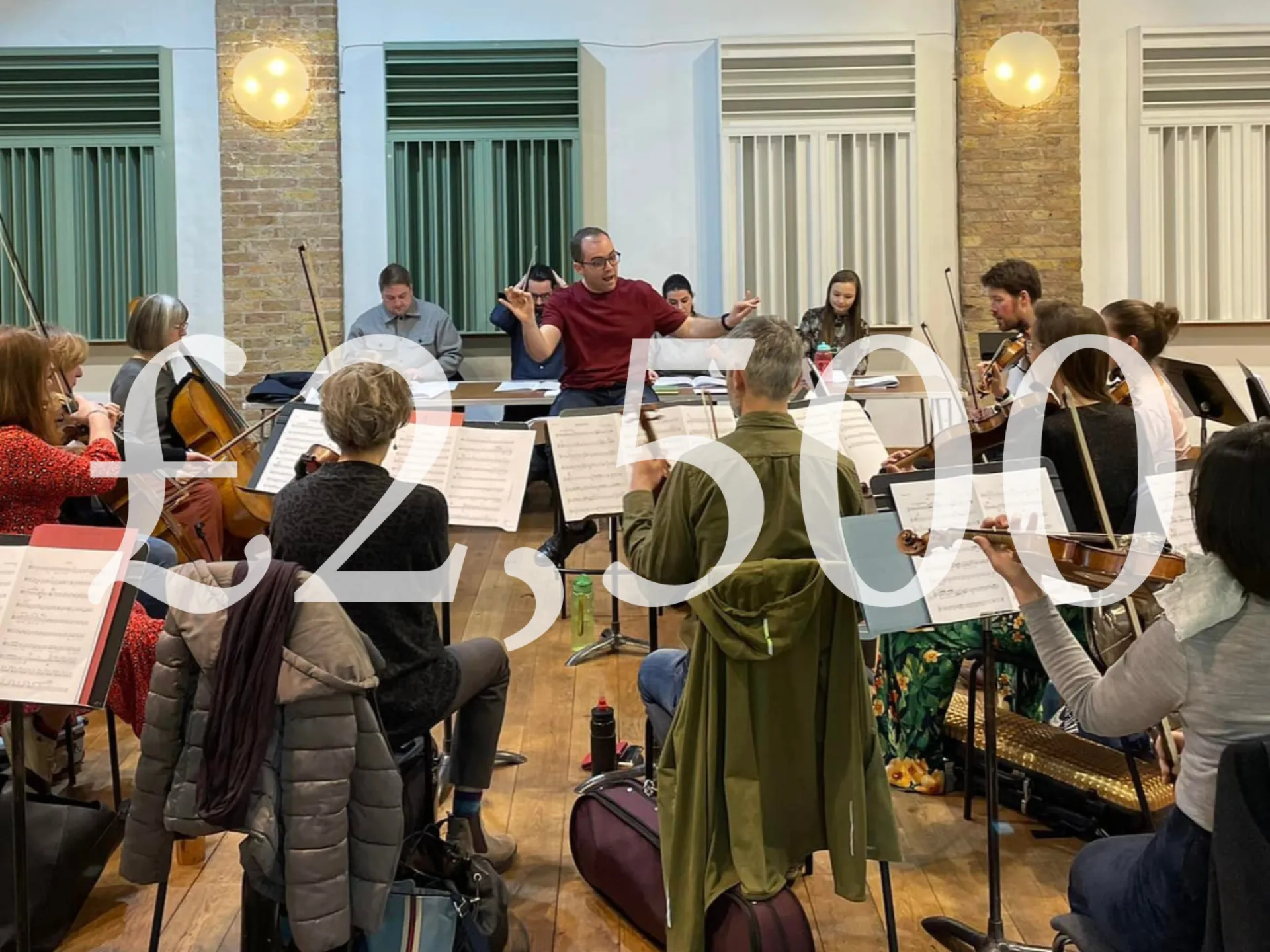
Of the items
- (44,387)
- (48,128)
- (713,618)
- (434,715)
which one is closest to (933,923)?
(713,618)

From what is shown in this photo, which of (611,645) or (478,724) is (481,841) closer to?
(478,724)

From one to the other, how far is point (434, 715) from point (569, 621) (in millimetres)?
2252

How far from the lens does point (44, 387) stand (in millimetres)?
2873

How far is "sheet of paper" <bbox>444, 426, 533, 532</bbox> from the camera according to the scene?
9.13 ft

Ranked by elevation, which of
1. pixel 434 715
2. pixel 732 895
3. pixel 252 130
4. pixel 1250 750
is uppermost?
pixel 252 130

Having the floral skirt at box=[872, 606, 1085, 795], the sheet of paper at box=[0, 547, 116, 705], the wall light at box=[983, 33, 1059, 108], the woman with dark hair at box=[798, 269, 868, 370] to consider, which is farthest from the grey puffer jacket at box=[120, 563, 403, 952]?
the wall light at box=[983, 33, 1059, 108]

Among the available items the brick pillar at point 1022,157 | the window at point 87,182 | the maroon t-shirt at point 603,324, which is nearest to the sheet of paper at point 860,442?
the maroon t-shirt at point 603,324

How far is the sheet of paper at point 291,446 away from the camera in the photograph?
119 inches

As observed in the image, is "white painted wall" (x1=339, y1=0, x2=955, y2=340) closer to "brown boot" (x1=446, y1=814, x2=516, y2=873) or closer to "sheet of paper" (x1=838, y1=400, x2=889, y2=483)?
"sheet of paper" (x1=838, y1=400, x2=889, y2=483)

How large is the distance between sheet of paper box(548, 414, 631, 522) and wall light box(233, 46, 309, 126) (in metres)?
4.53

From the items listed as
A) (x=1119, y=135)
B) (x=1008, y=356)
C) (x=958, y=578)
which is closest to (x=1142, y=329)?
(x=1008, y=356)

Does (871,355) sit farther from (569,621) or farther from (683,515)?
(683,515)

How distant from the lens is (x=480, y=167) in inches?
277

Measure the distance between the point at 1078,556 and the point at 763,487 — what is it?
0.54m
